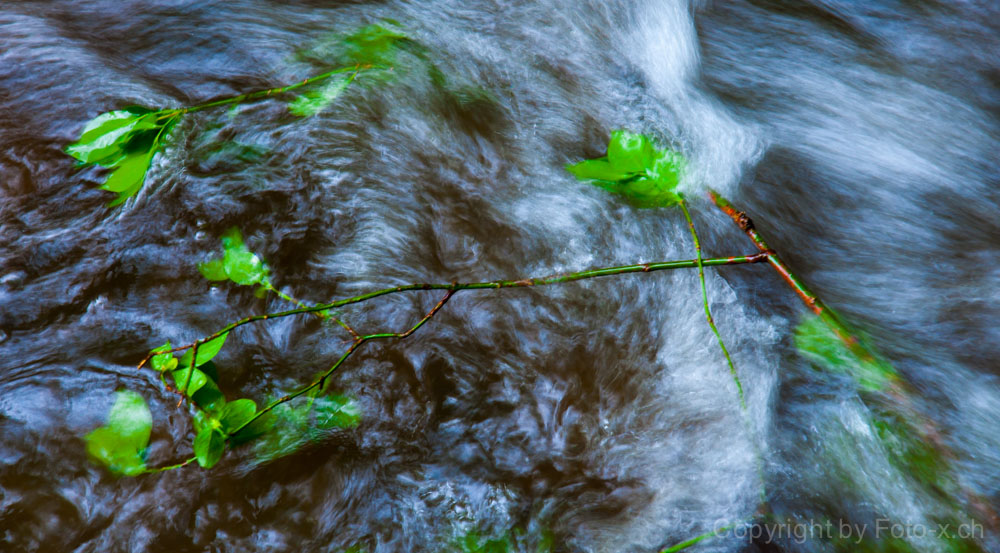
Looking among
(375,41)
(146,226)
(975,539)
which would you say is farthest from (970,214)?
(146,226)

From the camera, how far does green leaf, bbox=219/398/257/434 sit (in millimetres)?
1538

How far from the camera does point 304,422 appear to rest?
1.83 m

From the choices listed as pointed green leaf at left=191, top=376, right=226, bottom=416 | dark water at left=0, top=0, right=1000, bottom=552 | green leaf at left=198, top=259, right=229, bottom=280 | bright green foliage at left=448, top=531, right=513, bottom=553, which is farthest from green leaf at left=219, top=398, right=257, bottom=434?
bright green foliage at left=448, top=531, right=513, bottom=553

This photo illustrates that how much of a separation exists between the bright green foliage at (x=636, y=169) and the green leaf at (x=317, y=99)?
127 centimetres

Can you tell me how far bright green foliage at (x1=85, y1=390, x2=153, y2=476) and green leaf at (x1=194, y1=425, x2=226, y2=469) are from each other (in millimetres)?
384

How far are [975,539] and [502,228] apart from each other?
1.67 m

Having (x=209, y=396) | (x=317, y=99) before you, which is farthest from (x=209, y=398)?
(x=317, y=99)

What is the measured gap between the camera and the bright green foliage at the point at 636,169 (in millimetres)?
1404

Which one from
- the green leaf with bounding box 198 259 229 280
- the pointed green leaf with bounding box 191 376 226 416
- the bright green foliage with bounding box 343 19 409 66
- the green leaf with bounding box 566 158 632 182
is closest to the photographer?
the green leaf with bounding box 566 158 632 182

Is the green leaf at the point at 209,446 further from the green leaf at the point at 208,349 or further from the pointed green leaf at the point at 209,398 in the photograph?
the green leaf at the point at 208,349

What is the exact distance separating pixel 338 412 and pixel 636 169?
1172mm

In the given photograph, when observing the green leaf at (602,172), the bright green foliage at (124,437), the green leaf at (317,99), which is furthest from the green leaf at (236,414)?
the green leaf at (317,99)

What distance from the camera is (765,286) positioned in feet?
6.53

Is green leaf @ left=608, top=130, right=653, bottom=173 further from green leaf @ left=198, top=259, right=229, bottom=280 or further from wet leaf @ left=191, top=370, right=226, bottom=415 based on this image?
green leaf @ left=198, top=259, right=229, bottom=280
